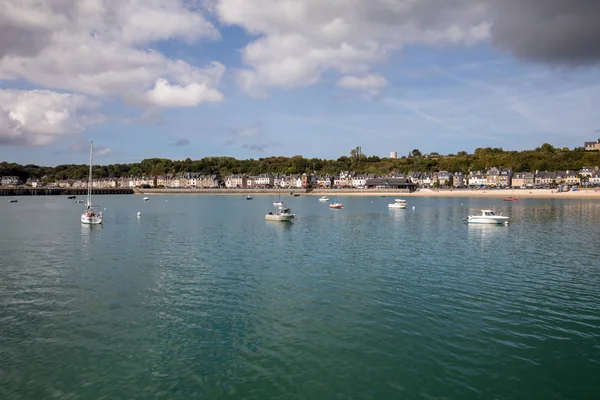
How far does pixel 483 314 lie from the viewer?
664 inches

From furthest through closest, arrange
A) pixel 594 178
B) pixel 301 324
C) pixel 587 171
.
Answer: pixel 587 171 < pixel 594 178 < pixel 301 324

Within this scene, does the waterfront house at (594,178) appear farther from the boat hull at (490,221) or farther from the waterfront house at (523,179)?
the boat hull at (490,221)

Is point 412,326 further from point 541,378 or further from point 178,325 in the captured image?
point 178,325

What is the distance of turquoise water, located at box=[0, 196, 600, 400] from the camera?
448 inches

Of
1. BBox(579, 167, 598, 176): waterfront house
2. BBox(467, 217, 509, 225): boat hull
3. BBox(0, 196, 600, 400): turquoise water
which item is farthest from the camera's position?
BBox(579, 167, 598, 176): waterfront house

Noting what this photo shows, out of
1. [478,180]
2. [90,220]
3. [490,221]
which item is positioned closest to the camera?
[490,221]

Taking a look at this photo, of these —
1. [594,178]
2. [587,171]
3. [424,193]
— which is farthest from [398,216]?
[587,171]

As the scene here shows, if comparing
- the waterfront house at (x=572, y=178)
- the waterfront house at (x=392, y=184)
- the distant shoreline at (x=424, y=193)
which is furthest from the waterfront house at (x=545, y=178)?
the waterfront house at (x=392, y=184)

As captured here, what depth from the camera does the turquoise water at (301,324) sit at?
11.4 m

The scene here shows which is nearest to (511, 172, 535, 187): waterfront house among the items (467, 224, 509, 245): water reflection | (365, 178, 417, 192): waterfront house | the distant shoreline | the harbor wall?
the distant shoreline

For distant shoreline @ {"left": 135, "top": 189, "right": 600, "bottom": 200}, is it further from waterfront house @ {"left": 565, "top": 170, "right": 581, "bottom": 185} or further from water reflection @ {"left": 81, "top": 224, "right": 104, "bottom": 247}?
water reflection @ {"left": 81, "top": 224, "right": 104, "bottom": 247}

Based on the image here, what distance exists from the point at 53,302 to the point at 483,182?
20171 centimetres

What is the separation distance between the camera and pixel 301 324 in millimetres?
15797

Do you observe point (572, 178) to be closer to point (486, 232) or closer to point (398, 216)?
point (398, 216)
